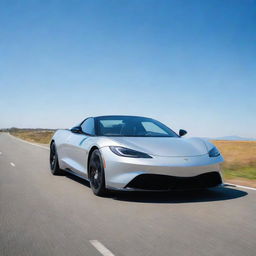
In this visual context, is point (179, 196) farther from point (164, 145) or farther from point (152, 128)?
point (152, 128)

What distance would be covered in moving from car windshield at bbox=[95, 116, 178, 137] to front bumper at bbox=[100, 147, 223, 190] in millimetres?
1348

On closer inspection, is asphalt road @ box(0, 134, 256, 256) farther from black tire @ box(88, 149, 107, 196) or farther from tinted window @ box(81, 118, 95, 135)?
tinted window @ box(81, 118, 95, 135)

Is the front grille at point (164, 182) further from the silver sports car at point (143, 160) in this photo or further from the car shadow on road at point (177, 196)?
Result: the car shadow on road at point (177, 196)

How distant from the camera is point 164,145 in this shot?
265 inches

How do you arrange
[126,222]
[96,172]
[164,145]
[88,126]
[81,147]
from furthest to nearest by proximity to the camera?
[88,126] → [81,147] → [96,172] → [164,145] → [126,222]

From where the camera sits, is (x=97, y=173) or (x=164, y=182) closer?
(x=164, y=182)

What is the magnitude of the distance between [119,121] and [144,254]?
456cm

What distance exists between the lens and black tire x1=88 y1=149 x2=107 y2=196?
22.2ft

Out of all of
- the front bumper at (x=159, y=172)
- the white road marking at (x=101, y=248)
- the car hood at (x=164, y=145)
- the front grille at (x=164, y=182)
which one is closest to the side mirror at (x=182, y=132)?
the car hood at (x=164, y=145)

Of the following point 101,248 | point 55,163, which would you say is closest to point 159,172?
point 101,248

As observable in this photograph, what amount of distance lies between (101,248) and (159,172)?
2366 millimetres

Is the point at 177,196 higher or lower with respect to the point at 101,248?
lower

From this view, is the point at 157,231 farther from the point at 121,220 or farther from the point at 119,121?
the point at 119,121

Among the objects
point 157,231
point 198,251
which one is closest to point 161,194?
point 157,231
